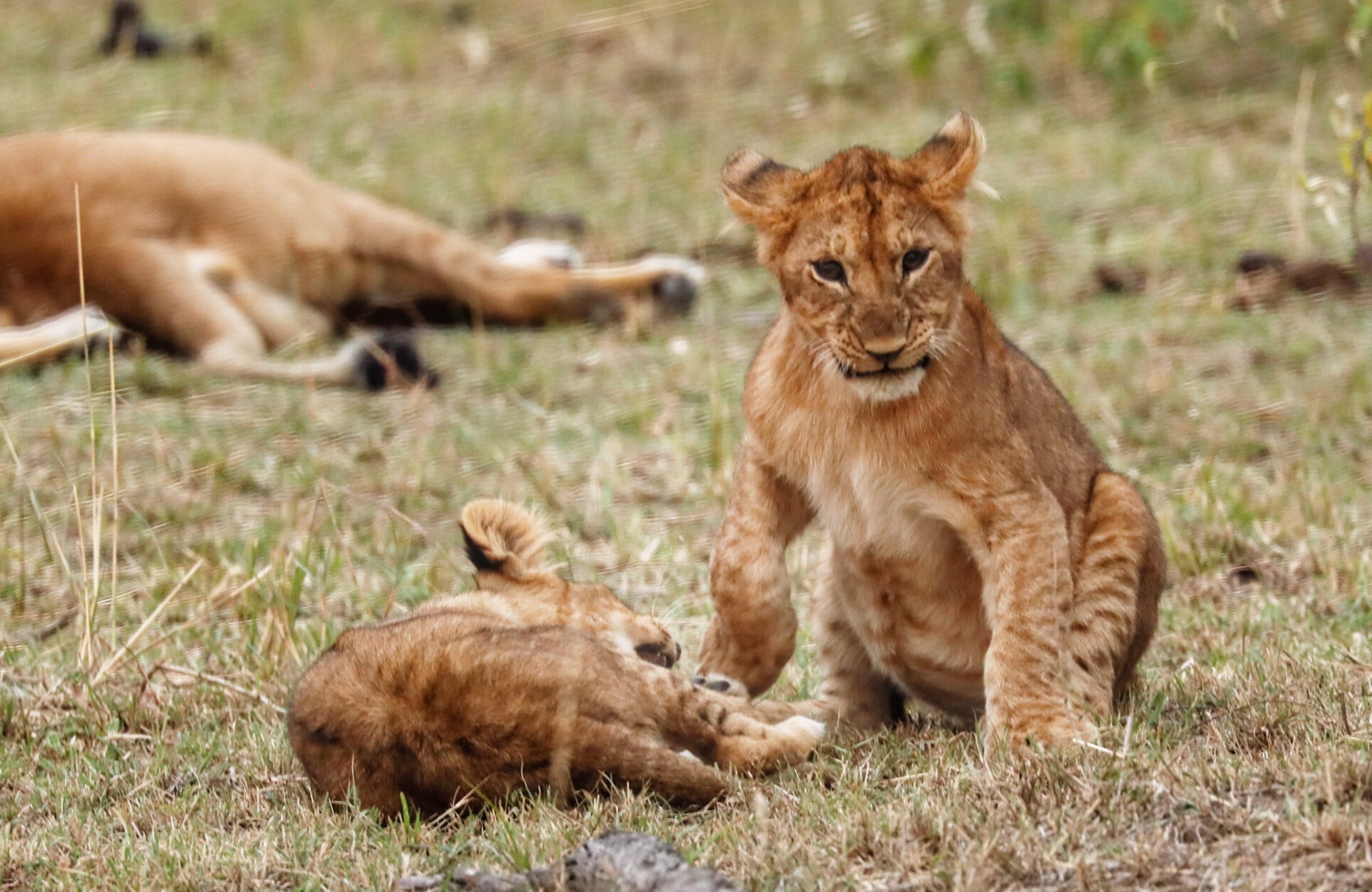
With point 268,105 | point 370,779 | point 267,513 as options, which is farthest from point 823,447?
point 268,105

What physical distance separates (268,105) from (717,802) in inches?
326

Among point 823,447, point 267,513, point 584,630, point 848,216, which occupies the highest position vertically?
point 848,216

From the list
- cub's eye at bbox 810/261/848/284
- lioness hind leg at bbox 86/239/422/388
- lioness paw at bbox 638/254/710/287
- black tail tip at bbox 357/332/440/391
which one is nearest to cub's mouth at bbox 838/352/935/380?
cub's eye at bbox 810/261/848/284

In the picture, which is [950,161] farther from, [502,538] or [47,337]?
[47,337]

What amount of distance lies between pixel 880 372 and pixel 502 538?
95cm

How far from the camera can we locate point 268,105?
35.3ft

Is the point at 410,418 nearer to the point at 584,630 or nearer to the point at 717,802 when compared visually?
the point at 584,630

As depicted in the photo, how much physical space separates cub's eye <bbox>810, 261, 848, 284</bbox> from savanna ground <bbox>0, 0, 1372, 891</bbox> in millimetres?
572

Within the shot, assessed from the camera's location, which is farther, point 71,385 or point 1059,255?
point 1059,255

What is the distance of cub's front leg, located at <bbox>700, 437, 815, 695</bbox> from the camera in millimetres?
3752

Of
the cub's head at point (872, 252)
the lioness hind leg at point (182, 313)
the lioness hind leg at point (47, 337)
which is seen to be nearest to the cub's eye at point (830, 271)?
the cub's head at point (872, 252)

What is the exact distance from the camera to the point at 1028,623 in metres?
3.47

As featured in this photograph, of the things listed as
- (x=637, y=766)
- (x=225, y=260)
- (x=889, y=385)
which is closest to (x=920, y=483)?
(x=889, y=385)

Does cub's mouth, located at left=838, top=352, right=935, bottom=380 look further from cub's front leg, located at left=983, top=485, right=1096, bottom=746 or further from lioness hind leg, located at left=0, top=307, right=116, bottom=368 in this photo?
lioness hind leg, located at left=0, top=307, right=116, bottom=368
